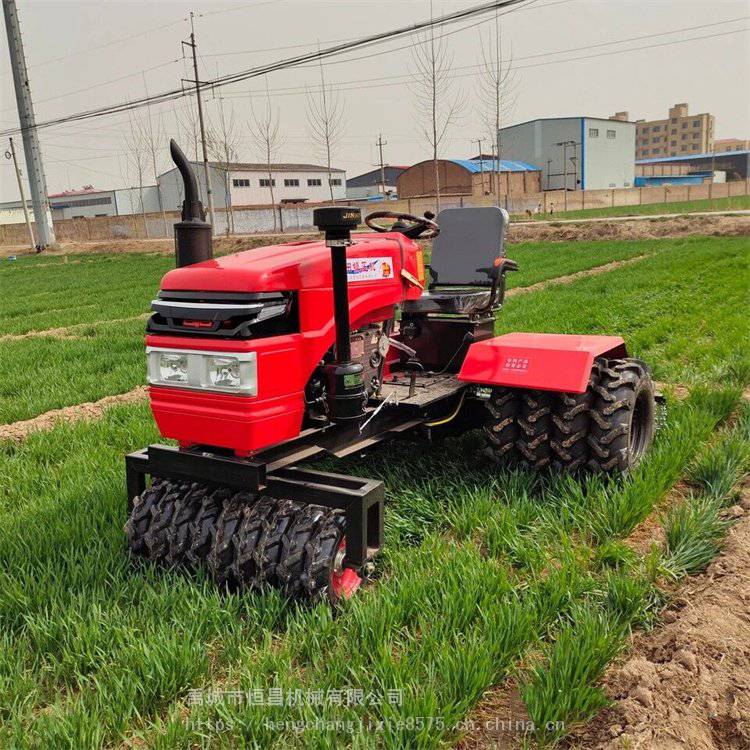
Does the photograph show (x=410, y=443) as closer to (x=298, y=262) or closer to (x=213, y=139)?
(x=298, y=262)

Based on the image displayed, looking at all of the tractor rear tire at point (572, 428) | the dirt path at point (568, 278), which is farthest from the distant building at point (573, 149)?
the tractor rear tire at point (572, 428)

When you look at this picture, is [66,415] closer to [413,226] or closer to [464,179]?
[413,226]

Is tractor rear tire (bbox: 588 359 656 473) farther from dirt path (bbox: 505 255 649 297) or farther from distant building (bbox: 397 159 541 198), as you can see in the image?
distant building (bbox: 397 159 541 198)

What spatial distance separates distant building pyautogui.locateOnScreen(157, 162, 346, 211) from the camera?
62.8 m

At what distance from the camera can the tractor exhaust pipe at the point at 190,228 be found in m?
3.44

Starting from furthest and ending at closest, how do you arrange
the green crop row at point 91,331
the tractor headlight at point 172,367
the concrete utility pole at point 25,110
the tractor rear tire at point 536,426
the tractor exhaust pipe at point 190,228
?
the concrete utility pole at point 25,110 → the green crop row at point 91,331 → the tractor rear tire at point 536,426 → the tractor exhaust pipe at point 190,228 → the tractor headlight at point 172,367

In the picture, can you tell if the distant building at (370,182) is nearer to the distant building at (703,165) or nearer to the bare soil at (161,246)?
the distant building at (703,165)

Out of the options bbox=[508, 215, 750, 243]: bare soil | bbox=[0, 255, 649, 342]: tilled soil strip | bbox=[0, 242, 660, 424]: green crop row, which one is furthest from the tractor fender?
bbox=[508, 215, 750, 243]: bare soil

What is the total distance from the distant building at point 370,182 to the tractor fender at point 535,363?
77889 millimetres

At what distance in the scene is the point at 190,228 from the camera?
138 inches

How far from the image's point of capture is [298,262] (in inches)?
123

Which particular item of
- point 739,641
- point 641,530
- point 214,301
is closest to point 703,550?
point 641,530

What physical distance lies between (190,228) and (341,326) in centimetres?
106

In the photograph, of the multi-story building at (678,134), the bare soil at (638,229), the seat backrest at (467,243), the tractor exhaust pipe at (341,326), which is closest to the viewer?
the tractor exhaust pipe at (341,326)
